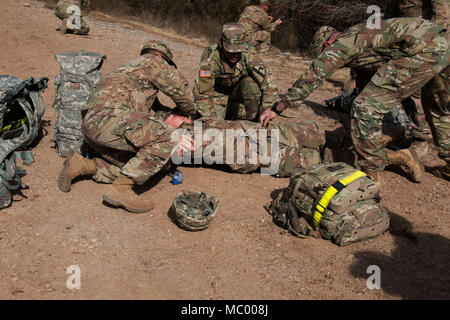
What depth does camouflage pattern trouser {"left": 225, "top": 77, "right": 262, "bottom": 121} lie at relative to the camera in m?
5.74

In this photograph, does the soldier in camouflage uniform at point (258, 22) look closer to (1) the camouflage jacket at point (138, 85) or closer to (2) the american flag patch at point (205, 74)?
(2) the american flag patch at point (205, 74)

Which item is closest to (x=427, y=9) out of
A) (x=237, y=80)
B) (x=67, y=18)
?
(x=237, y=80)

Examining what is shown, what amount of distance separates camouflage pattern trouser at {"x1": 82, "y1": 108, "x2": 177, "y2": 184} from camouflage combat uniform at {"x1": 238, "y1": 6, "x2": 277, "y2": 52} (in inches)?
263

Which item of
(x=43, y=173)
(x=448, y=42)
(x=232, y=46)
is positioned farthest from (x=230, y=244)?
(x=448, y=42)

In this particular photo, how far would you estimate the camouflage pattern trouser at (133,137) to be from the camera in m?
4.05

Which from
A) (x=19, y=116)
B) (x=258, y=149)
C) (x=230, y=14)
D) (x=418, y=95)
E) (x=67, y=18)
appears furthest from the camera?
(x=230, y=14)

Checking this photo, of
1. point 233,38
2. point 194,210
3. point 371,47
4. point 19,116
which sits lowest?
point 19,116

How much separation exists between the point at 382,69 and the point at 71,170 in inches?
133

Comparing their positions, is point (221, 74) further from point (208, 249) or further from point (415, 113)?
point (208, 249)

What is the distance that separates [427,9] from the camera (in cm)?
580

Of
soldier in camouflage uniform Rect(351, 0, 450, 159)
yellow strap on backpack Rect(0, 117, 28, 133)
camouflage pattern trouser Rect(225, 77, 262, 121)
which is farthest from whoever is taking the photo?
camouflage pattern trouser Rect(225, 77, 262, 121)

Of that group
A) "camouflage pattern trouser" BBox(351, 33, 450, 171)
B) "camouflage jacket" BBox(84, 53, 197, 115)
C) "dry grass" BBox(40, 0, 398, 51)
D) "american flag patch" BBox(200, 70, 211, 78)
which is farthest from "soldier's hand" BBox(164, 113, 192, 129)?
"dry grass" BBox(40, 0, 398, 51)

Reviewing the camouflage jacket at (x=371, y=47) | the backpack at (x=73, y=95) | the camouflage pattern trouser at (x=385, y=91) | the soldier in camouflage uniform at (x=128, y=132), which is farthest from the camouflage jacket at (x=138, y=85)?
the camouflage pattern trouser at (x=385, y=91)

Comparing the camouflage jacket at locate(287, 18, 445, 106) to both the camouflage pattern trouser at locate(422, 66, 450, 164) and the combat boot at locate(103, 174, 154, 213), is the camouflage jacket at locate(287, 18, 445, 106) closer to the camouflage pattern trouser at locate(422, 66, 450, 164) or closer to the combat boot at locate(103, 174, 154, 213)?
the camouflage pattern trouser at locate(422, 66, 450, 164)
